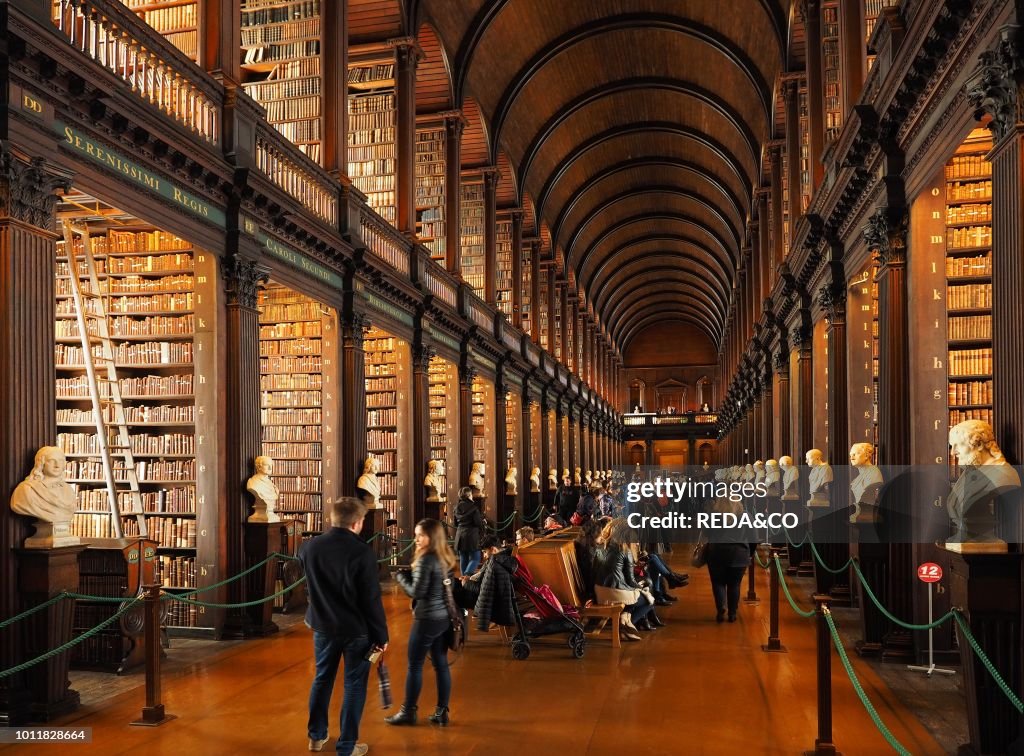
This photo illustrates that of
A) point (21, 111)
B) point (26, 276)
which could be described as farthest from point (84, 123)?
point (26, 276)

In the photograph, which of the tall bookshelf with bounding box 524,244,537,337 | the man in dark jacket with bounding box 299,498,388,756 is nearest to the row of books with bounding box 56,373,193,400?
the man in dark jacket with bounding box 299,498,388,756

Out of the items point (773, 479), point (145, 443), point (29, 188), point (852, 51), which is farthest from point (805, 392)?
point (29, 188)

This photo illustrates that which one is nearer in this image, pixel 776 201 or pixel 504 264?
pixel 776 201

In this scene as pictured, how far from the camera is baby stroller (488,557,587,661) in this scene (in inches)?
284

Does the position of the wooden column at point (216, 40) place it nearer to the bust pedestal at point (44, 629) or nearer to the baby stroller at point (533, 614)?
the bust pedestal at point (44, 629)

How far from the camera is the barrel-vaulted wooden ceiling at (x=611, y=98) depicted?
15875mm

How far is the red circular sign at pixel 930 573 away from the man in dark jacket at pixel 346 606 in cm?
399

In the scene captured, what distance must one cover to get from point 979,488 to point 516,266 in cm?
1780

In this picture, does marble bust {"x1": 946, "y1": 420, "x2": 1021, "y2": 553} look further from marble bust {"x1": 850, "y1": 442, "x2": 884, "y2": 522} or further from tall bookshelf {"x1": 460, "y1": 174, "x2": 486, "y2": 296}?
tall bookshelf {"x1": 460, "y1": 174, "x2": 486, "y2": 296}

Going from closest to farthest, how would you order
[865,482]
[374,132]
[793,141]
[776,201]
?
1. [865,482]
2. [374,132]
3. [793,141]
4. [776,201]

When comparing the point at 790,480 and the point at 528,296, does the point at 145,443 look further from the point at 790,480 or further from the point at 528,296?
the point at 528,296

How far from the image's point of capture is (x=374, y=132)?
13.8m

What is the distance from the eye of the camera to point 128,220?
8828 mm

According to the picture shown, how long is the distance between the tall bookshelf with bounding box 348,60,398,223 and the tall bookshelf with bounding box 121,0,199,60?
188 inches
